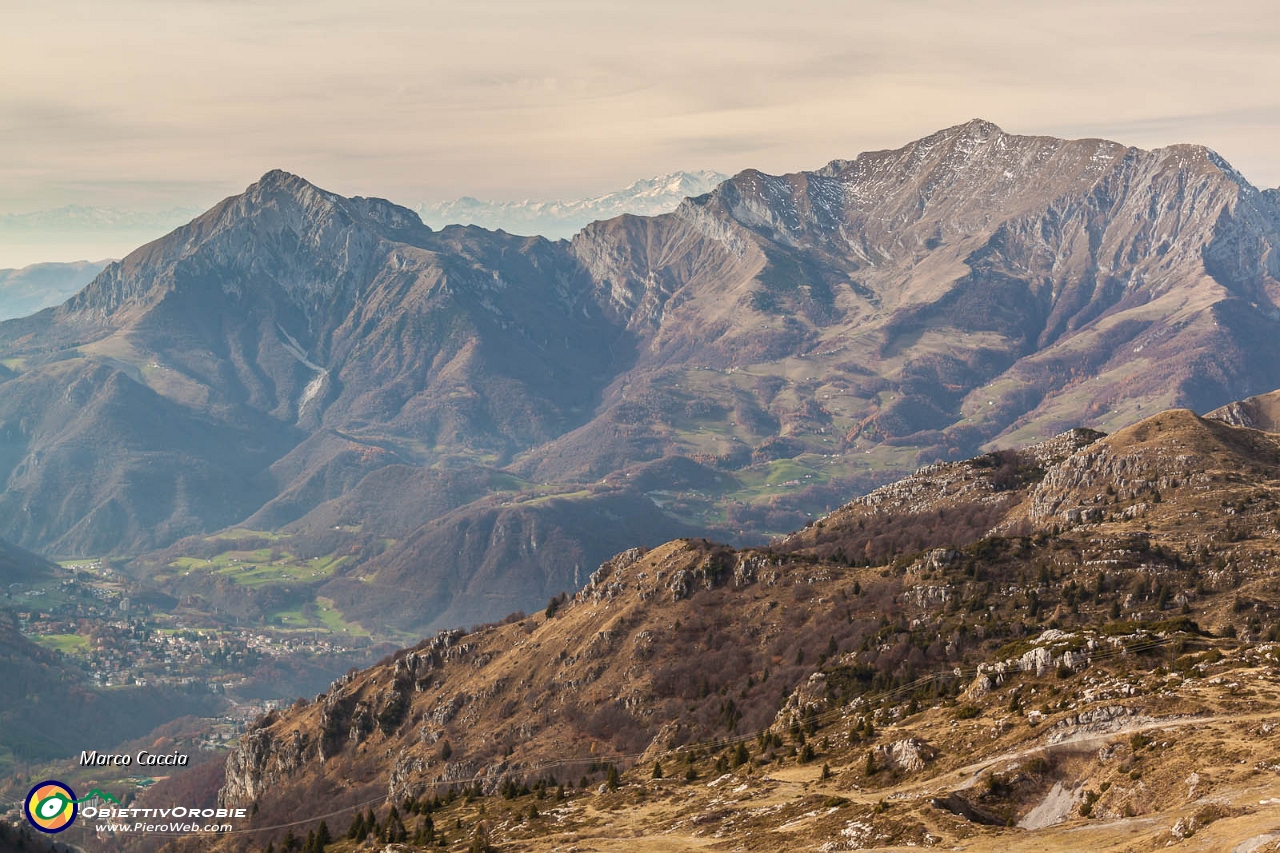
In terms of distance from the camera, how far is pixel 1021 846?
9331cm

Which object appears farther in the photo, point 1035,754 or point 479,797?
point 479,797

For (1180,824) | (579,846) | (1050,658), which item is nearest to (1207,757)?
(1180,824)

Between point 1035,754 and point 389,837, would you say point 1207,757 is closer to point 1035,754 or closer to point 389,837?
point 1035,754

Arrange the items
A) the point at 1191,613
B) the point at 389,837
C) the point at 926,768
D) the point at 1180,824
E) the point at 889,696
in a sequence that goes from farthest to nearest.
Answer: the point at 1191,613, the point at 889,696, the point at 389,837, the point at 926,768, the point at 1180,824

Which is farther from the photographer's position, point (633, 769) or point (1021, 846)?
point (633, 769)

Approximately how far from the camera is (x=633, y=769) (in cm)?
19300

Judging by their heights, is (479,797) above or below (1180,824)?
below

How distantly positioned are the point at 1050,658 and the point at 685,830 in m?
49.8

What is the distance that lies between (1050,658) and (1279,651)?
83.6 ft

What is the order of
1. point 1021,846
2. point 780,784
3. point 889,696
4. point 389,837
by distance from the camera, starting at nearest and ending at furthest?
point 1021,846 < point 780,784 < point 389,837 < point 889,696

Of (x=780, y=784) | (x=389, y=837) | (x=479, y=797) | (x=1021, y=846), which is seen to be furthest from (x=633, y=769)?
(x=1021, y=846)

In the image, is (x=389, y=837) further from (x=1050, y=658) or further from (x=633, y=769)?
(x=1050, y=658)

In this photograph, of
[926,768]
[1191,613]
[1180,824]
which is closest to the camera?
[1180,824]

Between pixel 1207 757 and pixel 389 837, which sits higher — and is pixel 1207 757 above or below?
above
